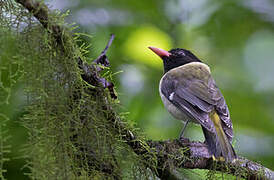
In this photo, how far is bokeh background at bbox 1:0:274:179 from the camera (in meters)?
3.62

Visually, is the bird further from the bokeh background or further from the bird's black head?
the bokeh background

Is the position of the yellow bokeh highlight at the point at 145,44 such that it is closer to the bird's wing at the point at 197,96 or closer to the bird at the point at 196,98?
the bird at the point at 196,98

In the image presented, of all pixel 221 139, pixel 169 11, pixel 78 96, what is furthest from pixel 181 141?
pixel 169 11

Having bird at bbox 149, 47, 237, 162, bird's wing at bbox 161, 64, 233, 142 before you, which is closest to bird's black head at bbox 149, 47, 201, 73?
bird at bbox 149, 47, 237, 162

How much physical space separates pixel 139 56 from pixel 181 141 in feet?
4.05

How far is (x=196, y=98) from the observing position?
3.42m

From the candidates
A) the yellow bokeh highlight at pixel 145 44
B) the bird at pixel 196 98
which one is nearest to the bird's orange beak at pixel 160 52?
the bird at pixel 196 98

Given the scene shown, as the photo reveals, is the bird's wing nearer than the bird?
No

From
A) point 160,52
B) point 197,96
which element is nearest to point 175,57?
point 160,52

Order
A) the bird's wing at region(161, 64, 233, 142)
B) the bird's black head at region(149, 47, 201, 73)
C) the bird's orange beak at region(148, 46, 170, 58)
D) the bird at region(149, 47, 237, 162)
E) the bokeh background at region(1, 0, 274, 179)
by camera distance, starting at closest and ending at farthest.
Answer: the bird at region(149, 47, 237, 162)
the bird's wing at region(161, 64, 233, 142)
the bokeh background at region(1, 0, 274, 179)
the bird's orange beak at region(148, 46, 170, 58)
the bird's black head at region(149, 47, 201, 73)

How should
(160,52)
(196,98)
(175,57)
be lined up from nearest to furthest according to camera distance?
1. (196,98)
2. (160,52)
3. (175,57)

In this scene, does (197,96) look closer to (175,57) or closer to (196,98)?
(196,98)

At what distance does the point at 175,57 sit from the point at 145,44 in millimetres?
352

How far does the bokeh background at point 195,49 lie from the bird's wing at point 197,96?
214mm
